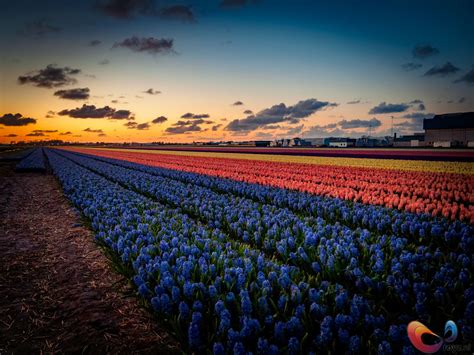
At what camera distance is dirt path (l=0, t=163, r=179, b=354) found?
3.87 m

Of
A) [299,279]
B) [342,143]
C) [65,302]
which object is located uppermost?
[342,143]

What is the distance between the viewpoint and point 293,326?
3121 mm

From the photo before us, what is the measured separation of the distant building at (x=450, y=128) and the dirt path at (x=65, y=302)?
9003 centimetres

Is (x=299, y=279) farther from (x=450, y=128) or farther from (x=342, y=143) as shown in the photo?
(x=342, y=143)

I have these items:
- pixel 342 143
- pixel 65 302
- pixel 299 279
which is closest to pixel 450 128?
pixel 342 143

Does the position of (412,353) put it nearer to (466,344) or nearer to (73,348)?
(466,344)

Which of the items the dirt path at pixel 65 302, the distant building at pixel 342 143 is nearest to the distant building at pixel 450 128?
the distant building at pixel 342 143

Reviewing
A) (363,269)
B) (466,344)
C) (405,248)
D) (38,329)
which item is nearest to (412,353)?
(466,344)

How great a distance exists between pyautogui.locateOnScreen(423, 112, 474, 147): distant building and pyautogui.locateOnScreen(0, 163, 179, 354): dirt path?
90.0 m

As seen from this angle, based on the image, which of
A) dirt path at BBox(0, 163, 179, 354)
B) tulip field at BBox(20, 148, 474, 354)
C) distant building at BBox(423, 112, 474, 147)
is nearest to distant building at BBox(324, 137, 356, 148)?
distant building at BBox(423, 112, 474, 147)

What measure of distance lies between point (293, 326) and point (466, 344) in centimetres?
180

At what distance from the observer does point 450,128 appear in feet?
279

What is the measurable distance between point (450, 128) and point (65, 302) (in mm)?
103360

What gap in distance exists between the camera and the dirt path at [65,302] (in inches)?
152
